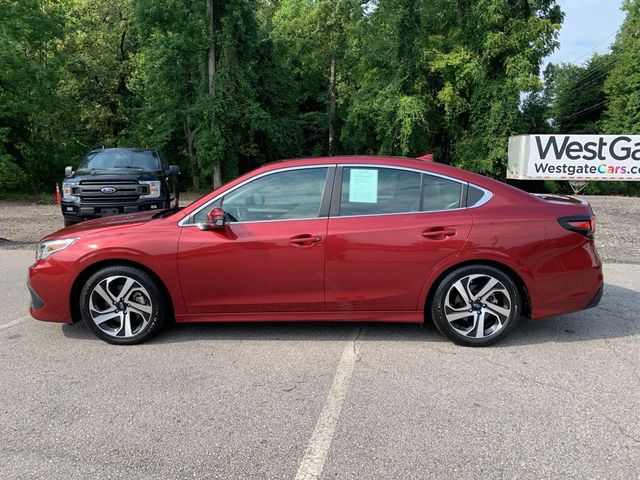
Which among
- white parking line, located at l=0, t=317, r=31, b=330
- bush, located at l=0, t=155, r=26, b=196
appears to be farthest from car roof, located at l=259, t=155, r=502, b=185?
bush, located at l=0, t=155, r=26, b=196

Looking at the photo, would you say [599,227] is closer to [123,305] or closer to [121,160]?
[121,160]

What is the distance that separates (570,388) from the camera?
12.1ft

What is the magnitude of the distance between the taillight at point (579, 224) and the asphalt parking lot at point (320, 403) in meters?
1.01

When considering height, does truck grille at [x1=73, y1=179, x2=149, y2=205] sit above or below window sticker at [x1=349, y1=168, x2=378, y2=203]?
below

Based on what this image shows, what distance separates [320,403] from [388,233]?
154 centimetres

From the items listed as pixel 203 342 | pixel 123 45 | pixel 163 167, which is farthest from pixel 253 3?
pixel 203 342

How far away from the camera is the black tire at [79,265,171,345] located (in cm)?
446

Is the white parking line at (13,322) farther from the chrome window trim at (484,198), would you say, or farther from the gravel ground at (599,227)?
the gravel ground at (599,227)

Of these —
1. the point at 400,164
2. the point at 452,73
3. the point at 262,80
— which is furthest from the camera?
the point at 452,73

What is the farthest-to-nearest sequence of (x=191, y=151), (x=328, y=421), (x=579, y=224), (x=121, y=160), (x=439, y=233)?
1. (x=191, y=151)
2. (x=121, y=160)
3. (x=579, y=224)
4. (x=439, y=233)
5. (x=328, y=421)

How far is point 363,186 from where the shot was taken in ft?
14.7

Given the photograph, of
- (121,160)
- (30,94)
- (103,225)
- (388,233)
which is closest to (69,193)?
(121,160)

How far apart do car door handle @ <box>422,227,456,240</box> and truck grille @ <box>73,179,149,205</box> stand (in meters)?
6.87

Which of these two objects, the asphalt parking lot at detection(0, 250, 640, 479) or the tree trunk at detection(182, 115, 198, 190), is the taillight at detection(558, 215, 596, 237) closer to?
the asphalt parking lot at detection(0, 250, 640, 479)
